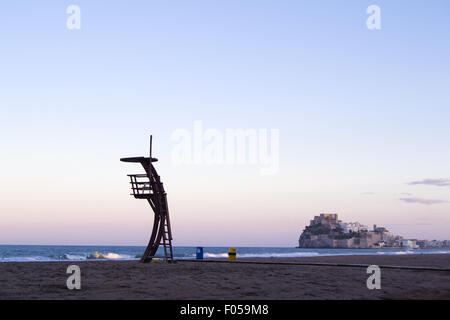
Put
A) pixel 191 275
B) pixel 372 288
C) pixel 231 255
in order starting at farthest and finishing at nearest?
pixel 231 255 < pixel 191 275 < pixel 372 288

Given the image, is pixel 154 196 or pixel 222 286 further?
pixel 154 196

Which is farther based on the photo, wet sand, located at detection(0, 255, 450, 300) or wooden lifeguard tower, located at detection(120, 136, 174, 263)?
wooden lifeguard tower, located at detection(120, 136, 174, 263)

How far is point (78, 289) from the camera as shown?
52.5ft

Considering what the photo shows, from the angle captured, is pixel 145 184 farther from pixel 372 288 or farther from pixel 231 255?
pixel 372 288

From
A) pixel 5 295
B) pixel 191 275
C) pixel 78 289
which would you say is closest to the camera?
pixel 5 295

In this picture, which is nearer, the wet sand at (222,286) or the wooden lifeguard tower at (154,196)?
the wet sand at (222,286)
